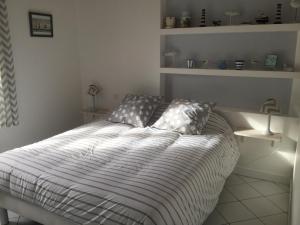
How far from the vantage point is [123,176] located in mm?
2047

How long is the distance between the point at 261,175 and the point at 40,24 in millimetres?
3161

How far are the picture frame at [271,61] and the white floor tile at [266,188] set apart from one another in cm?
127

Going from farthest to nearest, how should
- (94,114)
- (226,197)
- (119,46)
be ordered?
(94,114)
(119,46)
(226,197)

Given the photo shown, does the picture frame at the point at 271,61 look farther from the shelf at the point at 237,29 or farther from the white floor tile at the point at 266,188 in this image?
the white floor tile at the point at 266,188

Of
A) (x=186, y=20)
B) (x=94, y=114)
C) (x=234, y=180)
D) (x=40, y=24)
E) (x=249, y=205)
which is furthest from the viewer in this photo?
(x=94, y=114)

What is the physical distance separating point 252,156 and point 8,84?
111 inches

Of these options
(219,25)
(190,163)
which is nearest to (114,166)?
(190,163)

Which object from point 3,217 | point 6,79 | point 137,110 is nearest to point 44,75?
point 6,79

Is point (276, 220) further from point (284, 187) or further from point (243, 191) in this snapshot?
point (284, 187)

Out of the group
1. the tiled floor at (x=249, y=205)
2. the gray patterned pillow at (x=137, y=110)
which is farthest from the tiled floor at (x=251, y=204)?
the gray patterned pillow at (x=137, y=110)

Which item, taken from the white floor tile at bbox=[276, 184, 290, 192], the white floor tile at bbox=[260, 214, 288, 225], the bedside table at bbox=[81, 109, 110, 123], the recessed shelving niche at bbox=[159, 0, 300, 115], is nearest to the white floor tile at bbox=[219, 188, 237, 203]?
the white floor tile at bbox=[260, 214, 288, 225]

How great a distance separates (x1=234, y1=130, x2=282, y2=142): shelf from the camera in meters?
2.95

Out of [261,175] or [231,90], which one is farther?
[231,90]

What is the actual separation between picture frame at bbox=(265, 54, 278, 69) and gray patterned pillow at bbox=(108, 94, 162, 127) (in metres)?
1.25
